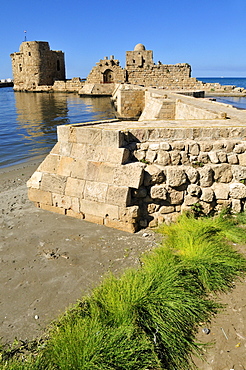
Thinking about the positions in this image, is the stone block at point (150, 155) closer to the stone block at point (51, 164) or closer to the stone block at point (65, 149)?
the stone block at point (65, 149)

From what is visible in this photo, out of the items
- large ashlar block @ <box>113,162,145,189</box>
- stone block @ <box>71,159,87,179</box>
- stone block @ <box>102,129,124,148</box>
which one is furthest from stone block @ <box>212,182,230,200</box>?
stone block @ <box>71,159,87,179</box>

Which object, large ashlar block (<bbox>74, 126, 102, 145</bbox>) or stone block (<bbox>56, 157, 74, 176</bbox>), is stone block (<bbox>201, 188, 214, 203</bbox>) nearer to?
large ashlar block (<bbox>74, 126, 102, 145</bbox>)

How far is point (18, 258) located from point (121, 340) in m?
2.21

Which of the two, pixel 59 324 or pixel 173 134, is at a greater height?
pixel 173 134

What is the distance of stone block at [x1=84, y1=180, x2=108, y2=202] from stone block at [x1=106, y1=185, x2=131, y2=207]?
0.09 meters

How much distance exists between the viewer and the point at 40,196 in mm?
5633

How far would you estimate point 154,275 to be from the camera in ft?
10.8

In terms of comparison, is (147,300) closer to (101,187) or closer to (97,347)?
(97,347)

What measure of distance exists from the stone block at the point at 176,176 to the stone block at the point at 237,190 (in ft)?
2.60

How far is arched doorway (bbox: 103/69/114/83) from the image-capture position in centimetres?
3969

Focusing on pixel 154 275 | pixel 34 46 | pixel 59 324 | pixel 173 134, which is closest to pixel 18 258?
pixel 59 324

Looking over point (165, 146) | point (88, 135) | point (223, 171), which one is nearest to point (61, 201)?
point (88, 135)

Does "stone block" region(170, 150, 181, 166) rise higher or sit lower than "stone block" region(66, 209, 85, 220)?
higher

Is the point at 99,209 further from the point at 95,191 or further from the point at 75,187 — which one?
the point at 75,187
